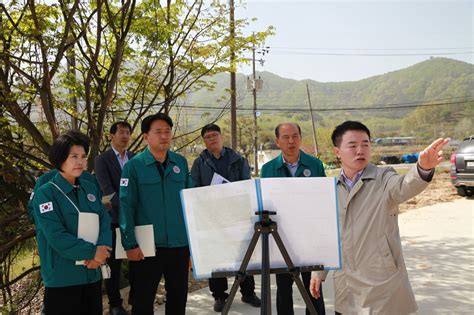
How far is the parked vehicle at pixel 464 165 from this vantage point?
10.0 metres

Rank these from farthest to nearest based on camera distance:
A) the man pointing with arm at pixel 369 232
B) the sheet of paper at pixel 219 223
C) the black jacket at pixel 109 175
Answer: the black jacket at pixel 109 175 < the man pointing with arm at pixel 369 232 < the sheet of paper at pixel 219 223

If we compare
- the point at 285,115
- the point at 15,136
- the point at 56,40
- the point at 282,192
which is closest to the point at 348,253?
the point at 282,192

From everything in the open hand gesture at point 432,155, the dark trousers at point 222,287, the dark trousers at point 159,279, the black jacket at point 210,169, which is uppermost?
the open hand gesture at point 432,155

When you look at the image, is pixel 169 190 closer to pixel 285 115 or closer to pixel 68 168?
pixel 68 168

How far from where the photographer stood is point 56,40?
4469mm

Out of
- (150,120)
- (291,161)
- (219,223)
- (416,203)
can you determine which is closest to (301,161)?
(291,161)

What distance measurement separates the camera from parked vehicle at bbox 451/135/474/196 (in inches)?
395

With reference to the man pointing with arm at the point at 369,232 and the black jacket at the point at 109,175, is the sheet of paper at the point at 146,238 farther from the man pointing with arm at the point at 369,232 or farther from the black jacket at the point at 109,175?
the man pointing with arm at the point at 369,232

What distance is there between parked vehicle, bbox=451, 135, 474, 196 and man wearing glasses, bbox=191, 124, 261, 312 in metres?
8.34

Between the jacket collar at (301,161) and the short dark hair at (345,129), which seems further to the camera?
the jacket collar at (301,161)

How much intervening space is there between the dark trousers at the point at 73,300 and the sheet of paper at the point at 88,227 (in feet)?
0.61

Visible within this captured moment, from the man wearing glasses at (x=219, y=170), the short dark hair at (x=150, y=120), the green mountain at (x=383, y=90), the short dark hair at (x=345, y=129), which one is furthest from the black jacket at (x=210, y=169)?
the green mountain at (x=383, y=90)

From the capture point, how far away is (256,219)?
5.77 ft

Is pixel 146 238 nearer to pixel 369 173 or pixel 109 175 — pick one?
pixel 109 175
